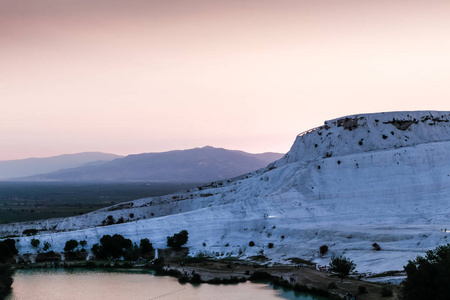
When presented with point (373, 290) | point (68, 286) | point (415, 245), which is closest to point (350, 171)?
point (415, 245)

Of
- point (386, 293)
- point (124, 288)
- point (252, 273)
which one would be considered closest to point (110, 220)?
point (124, 288)

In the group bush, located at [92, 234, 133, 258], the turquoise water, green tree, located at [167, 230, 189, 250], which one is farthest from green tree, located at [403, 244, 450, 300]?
bush, located at [92, 234, 133, 258]

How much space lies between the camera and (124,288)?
5722 centimetres

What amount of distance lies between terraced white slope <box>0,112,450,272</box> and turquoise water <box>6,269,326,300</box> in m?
11.1

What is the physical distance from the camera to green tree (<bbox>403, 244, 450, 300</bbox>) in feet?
126

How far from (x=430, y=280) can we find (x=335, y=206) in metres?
40.6

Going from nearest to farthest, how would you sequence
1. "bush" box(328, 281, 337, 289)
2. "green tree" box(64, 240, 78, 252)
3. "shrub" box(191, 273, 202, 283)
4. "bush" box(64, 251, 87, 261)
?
"bush" box(328, 281, 337, 289) < "shrub" box(191, 273, 202, 283) < "bush" box(64, 251, 87, 261) < "green tree" box(64, 240, 78, 252)

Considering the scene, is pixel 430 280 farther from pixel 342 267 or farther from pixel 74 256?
pixel 74 256

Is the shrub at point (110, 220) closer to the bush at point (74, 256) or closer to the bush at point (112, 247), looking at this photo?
the bush at point (74, 256)

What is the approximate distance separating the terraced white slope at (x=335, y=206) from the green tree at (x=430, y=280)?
49.5 ft

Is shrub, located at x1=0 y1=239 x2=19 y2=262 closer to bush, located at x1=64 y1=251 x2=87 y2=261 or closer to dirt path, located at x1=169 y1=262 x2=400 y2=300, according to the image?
bush, located at x1=64 y1=251 x2=87 y2=261

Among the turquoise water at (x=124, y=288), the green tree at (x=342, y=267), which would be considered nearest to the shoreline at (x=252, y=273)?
the green tree at (x=342, y=267)

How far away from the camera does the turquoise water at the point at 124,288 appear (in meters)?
53.5

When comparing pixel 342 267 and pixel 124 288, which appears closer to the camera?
pixel 342 267
